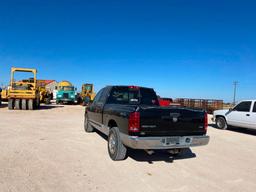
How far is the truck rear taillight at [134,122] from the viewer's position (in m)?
4.29

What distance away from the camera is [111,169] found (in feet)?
14.5

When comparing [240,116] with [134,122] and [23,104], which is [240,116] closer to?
[134,122]

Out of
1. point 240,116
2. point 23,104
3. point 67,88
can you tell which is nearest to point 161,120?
point 240,116

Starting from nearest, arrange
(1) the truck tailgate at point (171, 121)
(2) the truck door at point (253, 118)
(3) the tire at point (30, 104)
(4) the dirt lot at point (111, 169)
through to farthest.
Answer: (4) the dirt lot at point (111, 169)
(1) the truck tailgate at point (171, 121)
(2) the truck door at point (253, 118)
(3) the tire at point (30, 104)

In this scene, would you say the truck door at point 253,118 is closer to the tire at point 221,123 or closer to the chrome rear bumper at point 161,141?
the tire at point 221,123

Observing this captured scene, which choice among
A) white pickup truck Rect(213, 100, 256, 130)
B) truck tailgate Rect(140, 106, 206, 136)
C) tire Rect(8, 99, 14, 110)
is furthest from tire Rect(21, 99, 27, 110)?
truck tailgate Rect(140, 106, 206, 136)

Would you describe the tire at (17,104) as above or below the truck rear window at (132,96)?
below

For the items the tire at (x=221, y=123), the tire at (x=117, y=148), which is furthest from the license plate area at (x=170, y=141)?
the tire at (x=221, y=123)

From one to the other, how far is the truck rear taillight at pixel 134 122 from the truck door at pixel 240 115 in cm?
756

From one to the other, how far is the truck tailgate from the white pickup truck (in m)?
5.86

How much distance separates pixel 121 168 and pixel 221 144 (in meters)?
4.53

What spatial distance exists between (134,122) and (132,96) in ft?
7.69

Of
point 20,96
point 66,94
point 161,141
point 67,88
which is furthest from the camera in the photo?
point 67,88

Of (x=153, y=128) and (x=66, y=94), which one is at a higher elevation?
(x=66, y=94)
